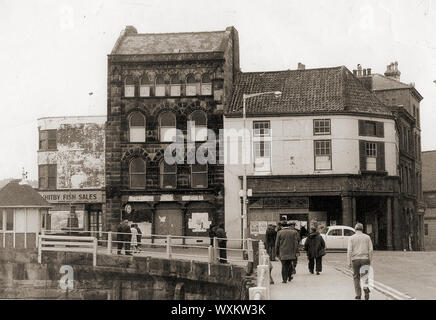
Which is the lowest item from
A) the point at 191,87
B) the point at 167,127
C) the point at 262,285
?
the point at 262,285

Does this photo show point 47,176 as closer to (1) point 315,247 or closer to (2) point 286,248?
(1) point 315,247

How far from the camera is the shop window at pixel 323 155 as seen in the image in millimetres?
44406

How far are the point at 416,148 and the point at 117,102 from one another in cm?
2572

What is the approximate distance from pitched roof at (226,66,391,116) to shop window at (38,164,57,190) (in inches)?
538

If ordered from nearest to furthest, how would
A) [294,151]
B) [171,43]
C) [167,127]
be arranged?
1. [294,151]
2. [167,127]
3. [171,43]

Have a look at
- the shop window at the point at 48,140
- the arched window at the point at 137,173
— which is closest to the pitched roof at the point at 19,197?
the arched window at the point at 137,173

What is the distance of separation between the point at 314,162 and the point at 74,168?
17.0 metres

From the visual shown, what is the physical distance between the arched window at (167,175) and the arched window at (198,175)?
116cm

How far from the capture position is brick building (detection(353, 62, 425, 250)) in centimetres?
5034

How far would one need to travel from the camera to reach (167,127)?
46.2 m

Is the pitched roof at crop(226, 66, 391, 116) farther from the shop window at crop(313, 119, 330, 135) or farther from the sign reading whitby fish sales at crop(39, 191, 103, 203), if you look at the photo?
the sign reading whitby fish sales at crop(39, 191, 103, 203)

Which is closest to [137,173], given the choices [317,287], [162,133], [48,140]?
[162,133]
